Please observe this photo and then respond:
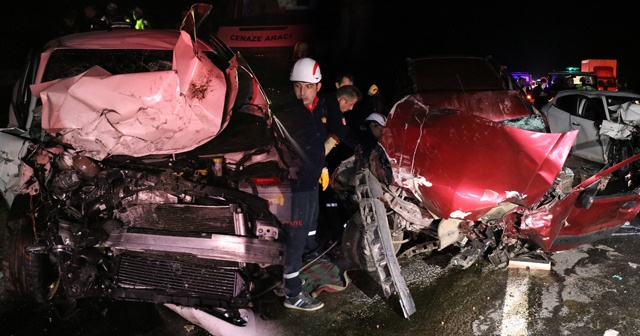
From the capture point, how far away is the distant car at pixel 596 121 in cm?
758

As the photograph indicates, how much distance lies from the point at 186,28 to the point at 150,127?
84cm

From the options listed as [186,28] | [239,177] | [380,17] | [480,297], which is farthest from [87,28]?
[380,17]

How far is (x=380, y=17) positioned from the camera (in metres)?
17.0

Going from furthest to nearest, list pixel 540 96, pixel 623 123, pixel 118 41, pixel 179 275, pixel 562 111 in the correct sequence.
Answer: pixel 540 96 < pixel 562 111 < pixel 623 123 < pixel 118 41 < pixel 179 275

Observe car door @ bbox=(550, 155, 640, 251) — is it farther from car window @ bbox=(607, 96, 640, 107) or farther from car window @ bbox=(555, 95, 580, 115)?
car window @ bbox=(555, 95, 580, 115)

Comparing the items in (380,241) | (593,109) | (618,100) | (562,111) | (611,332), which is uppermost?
(380,241)

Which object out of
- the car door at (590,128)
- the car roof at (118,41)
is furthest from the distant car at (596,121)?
the car roof at (118,41)

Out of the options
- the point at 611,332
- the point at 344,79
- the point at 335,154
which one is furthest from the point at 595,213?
the point at 344,79

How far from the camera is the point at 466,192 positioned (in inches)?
Result: 122

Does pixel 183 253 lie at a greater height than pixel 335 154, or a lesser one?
greater

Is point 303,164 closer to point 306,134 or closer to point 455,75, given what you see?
point 306,134

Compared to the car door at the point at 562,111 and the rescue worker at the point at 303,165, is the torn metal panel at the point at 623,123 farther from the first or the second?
the rescue worker at the point at 303,165

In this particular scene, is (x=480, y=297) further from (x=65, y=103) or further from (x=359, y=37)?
(x=359, y=37)

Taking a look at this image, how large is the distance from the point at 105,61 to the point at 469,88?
15.2 ft
